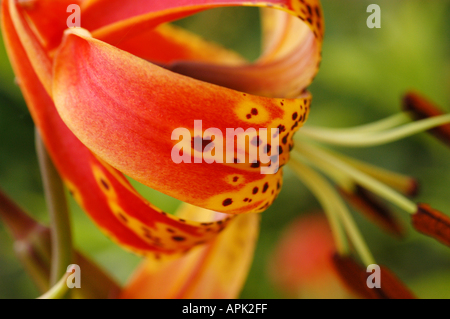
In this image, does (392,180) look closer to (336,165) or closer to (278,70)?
(336,165)

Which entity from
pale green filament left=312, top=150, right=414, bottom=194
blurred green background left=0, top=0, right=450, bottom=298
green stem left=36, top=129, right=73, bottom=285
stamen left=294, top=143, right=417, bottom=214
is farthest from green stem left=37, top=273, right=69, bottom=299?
blurred green background left=0, top=0, right=450, bottom=298

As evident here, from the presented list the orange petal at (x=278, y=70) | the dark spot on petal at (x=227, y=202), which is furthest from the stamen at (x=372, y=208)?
the dark spot on petal at (x=227, y=202)

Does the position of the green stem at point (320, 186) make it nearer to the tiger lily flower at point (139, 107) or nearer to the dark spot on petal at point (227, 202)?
the tiger lily flower at point (139, 107)

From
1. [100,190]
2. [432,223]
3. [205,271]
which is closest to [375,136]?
[432,223]

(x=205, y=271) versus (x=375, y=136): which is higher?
(x=375, y=136)

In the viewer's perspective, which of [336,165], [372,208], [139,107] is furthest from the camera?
[372,208]
